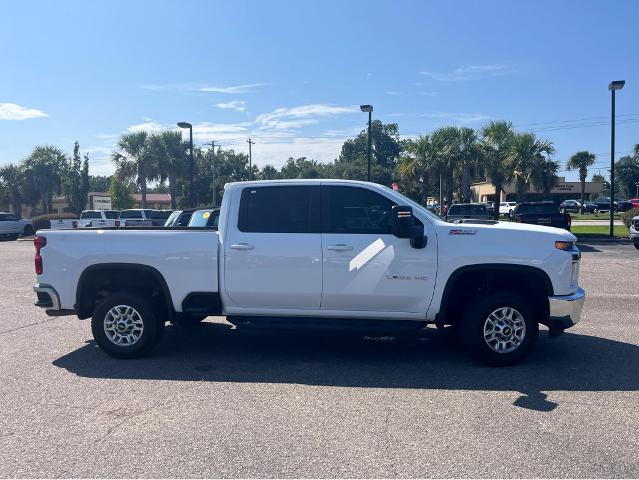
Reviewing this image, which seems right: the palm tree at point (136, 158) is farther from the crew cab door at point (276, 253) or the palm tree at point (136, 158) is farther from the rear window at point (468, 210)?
the crew cab door at point (276, 253)

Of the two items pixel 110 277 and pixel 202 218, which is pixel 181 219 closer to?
pixel 202 218

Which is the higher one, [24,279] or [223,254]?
[223,254]

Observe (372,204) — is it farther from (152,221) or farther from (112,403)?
(152,221)

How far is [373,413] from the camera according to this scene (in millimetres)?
5137

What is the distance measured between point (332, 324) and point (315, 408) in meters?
1.39

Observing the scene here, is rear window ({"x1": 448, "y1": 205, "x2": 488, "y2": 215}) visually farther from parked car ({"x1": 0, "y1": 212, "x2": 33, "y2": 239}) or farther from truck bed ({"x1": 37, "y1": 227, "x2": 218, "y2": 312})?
parked car ({"x1": 0, "y1": 212, "x2": 33, "y2": 239})

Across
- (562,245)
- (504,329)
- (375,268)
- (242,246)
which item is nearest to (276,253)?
(242,246)

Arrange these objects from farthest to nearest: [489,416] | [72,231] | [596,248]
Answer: [596,248] → [72,231] → [489,416]

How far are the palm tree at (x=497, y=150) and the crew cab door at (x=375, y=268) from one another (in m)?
33.1

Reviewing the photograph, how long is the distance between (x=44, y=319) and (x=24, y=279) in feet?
18.6

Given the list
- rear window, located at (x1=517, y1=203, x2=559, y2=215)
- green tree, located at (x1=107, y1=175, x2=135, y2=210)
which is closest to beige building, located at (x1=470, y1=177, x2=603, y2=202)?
green tree, located at (x1=107, y1=175, x2=135, y2=210)

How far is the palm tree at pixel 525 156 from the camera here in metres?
38.8

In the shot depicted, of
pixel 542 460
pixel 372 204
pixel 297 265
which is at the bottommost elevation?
pixel 542 460

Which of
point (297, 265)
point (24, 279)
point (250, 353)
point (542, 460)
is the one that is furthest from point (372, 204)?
point (24, 279)
